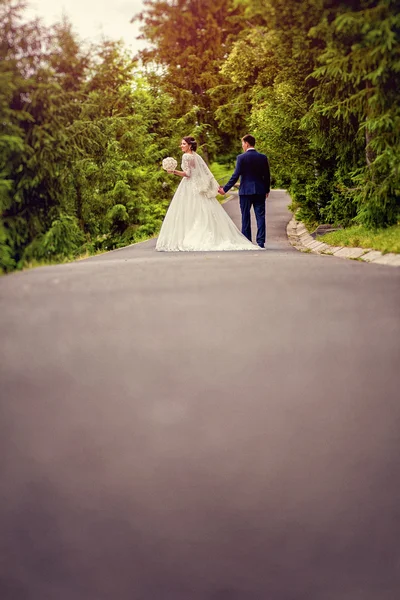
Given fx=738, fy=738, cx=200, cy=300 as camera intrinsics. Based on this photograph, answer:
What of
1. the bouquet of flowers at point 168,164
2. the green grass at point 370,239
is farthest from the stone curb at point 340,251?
the bouquet of flowers at point 168,164

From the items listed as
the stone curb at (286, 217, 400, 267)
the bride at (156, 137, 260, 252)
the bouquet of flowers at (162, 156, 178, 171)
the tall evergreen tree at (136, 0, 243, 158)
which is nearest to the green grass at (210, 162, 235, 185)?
the stone curb at (286, 217, 400, 267)

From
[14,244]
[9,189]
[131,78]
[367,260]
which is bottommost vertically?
[367,260]

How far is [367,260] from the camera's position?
10.6 meters

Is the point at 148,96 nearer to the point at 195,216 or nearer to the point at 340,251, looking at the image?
the point at 195,216

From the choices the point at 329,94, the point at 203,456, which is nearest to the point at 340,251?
the point at 329,94

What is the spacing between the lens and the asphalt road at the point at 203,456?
7.86 feet

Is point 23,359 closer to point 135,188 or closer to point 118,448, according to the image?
point 118,448

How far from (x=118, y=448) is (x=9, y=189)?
6570 millimetres

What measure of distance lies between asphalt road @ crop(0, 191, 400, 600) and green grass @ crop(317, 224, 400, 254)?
4534mm

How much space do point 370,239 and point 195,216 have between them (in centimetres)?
464

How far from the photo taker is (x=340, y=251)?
41.1ft

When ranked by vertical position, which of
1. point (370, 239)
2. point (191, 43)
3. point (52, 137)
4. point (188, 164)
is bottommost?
point (370, 239)

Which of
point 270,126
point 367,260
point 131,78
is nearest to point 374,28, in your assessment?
point 367,260

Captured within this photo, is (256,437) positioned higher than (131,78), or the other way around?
(131,78)
